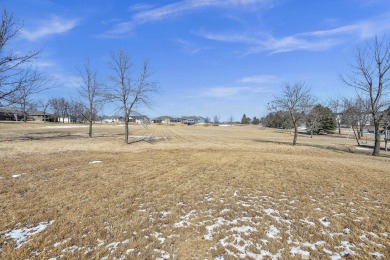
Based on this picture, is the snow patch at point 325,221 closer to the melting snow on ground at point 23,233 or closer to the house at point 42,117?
the melting snow on ground at point 23,233

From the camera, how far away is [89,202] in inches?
231

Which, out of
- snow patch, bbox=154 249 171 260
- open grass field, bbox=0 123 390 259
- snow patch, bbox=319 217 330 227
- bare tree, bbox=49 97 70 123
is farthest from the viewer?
bare tree, bbox=49 97 70 123

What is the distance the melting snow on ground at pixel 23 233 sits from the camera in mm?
4012

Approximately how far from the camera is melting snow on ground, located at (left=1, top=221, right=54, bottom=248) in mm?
4012

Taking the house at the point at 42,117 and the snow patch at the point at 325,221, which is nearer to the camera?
the snow patch at the point at 325,221

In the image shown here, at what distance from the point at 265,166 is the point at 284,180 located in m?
2.65

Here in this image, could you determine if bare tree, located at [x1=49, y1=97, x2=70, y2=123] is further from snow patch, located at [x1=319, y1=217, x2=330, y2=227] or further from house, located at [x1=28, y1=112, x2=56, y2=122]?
snow patch, located at [x1=319, y1=217, x2=330, y2=227]

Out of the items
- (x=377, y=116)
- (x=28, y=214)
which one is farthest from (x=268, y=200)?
(x=377, y=116)

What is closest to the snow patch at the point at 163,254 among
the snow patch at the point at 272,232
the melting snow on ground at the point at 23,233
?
the snow patch at the point at 272,232

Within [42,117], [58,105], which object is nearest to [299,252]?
[58,105]

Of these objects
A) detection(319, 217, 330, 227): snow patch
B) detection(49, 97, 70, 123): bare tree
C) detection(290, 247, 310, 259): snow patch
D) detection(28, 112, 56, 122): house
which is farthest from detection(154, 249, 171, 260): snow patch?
detection(28, 112, 56, 122): house

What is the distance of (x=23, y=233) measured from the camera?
4.25 meters

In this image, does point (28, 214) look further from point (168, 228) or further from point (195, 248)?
point (195, 248)

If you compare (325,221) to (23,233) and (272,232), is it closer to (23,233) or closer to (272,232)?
(272,232)
